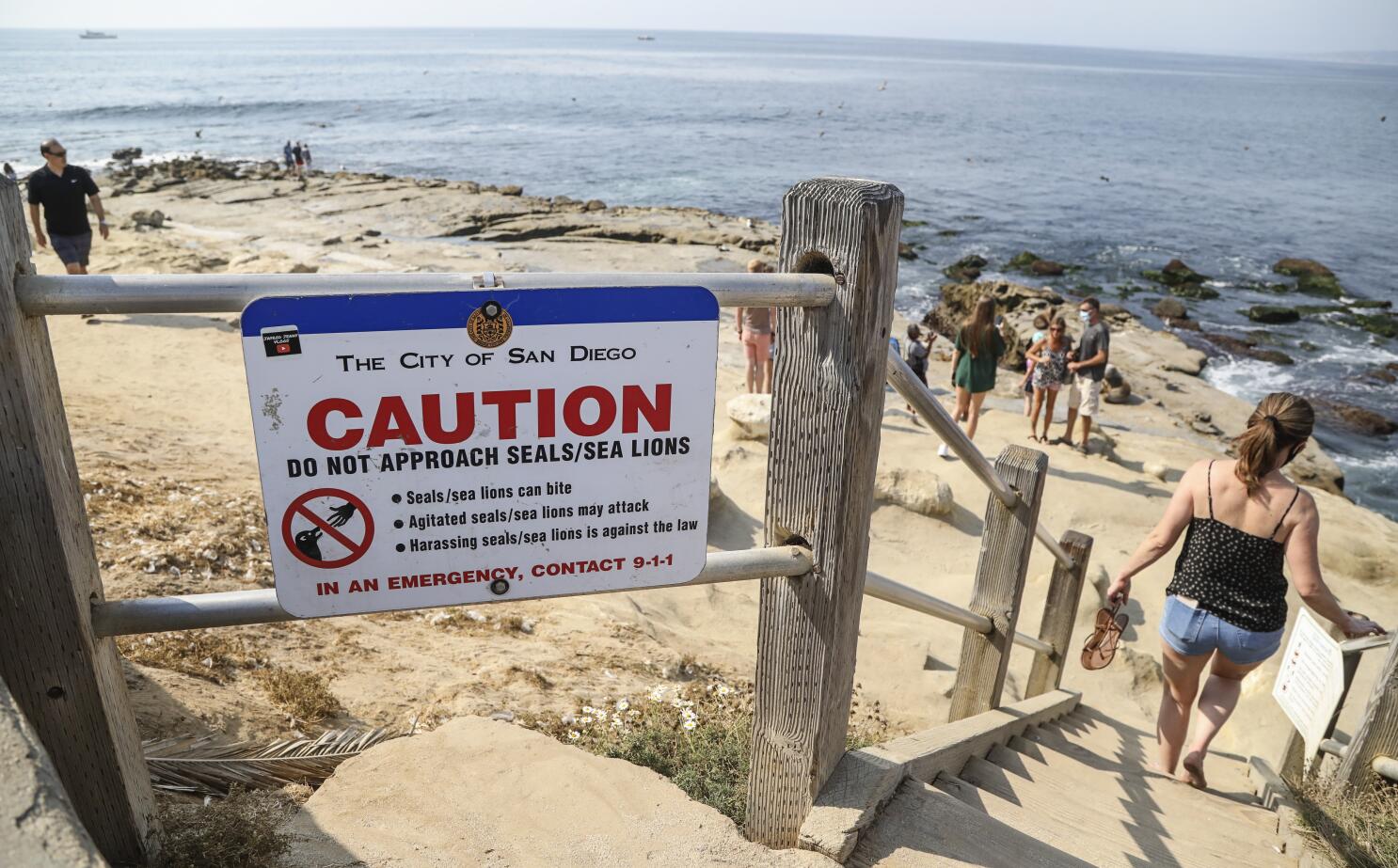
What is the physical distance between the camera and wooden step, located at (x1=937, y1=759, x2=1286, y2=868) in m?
2.90

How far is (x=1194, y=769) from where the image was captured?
158 inches

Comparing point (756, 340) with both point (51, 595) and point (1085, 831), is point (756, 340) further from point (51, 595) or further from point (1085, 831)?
point (51, 595)

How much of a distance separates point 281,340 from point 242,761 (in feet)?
5.28

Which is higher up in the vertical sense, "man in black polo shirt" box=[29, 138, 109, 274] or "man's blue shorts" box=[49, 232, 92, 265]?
"man in black polo shirt" box=[29, 138, 109, 274]

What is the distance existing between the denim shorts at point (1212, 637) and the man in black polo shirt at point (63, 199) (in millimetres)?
10332

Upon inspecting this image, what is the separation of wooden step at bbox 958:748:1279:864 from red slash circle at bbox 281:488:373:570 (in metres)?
2.50

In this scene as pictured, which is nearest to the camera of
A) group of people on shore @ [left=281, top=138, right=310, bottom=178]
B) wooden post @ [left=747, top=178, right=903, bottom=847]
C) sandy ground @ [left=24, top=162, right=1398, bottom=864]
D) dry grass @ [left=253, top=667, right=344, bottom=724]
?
wooden post @ [left=747, top=178, right=903, bottom=847]

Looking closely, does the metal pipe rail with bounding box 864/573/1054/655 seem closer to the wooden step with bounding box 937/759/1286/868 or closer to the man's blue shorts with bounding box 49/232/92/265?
the wooden step with bounding box 937/759/1286/868

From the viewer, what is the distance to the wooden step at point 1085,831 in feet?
9.53

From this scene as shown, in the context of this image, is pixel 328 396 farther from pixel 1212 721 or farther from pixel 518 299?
pixel 1212 721

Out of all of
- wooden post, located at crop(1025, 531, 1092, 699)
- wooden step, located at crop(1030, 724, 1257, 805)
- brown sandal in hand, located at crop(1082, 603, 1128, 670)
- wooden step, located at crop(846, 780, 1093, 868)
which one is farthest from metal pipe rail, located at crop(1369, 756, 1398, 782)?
wooden step, located at crop(846, 780, 1093, 868)

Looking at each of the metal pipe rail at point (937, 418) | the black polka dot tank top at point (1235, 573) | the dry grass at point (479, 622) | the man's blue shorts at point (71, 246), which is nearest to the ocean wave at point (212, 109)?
the man's blue shorts at point (71, 246)

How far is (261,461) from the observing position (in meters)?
1.68

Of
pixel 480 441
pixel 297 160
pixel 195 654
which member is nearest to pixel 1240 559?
pixel 480 441
